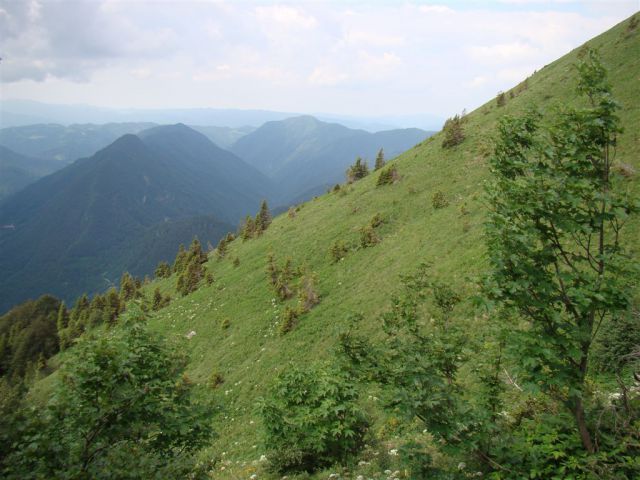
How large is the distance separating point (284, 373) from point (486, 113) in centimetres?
4493

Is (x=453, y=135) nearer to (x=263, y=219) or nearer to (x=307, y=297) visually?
(x=307, y=297)

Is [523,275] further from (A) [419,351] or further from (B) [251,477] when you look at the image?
(B) [251,477]

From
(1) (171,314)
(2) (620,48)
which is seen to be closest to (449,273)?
(1) (171,314)

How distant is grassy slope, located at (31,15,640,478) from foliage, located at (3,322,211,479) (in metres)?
1.41

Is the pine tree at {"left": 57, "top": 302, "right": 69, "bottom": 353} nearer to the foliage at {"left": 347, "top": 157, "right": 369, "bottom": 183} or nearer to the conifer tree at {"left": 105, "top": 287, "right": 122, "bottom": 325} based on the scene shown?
the conifer tree at {"left": 105, "top": 287, "right": 122, "bottom": 325}

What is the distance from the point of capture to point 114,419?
21.8 ft

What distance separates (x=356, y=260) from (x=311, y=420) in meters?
22.8

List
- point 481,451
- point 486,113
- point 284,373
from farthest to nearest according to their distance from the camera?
point 486,113 < point 284,373 < point 481,451

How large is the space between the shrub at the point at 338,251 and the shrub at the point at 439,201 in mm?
8569

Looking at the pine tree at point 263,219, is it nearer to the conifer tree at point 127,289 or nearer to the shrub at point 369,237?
the shrub at point 369,237

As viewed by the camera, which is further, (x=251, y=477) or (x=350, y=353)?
(x=251, y=477)

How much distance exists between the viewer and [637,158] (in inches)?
874

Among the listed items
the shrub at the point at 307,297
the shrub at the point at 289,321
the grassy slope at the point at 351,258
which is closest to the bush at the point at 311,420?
the grassy slope at the point at 351,258

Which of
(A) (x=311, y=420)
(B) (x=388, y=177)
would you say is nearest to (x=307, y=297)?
(A) (x=311, y=420)
